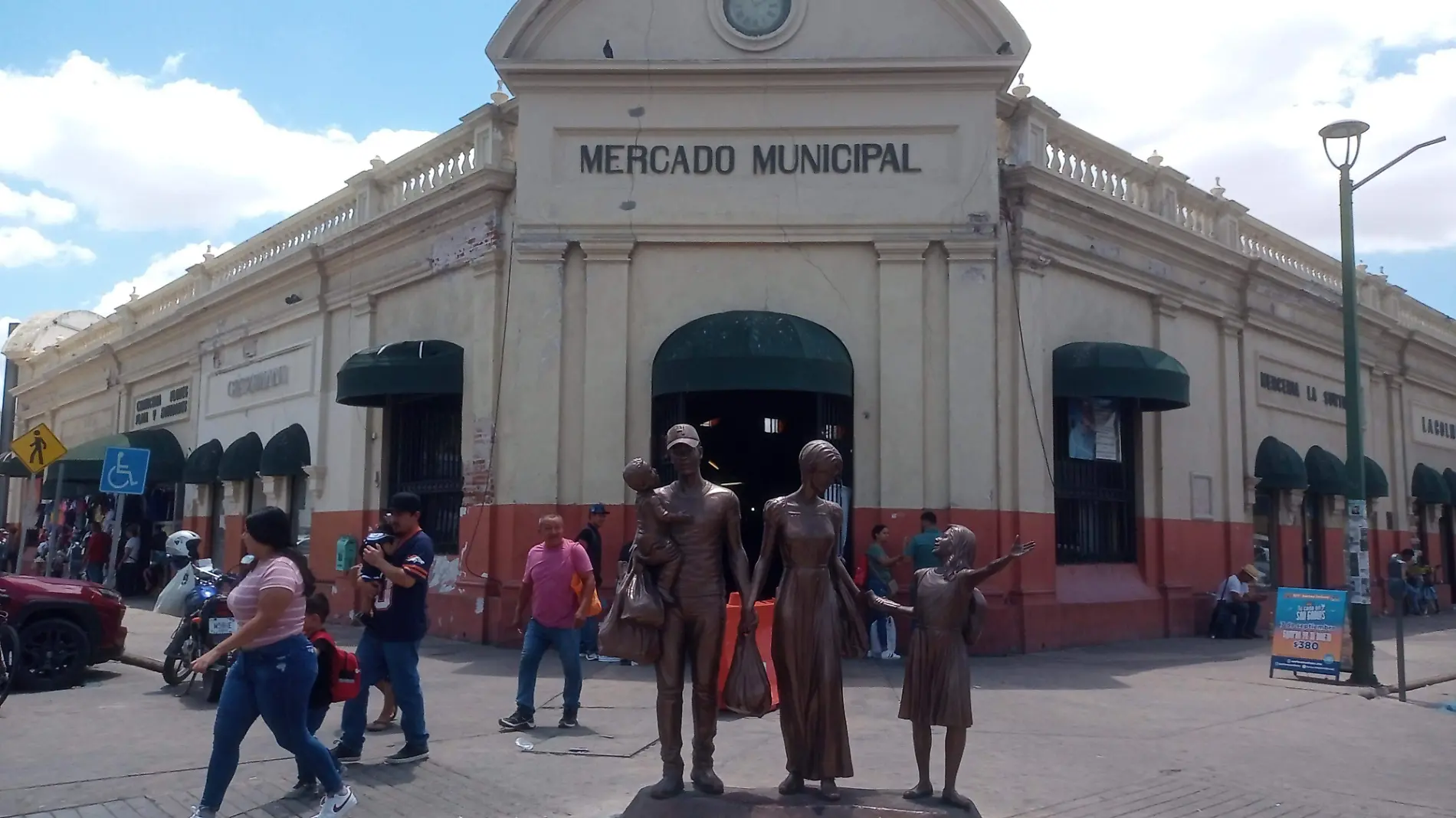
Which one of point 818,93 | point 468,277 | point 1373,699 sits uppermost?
point 818,93

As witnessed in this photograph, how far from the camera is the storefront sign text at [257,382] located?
18.9 metres

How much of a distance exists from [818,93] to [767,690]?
9.53 metres

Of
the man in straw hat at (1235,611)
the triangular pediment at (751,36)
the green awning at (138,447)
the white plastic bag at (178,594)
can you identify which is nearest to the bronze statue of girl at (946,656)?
the white plastic bag at (178,594)

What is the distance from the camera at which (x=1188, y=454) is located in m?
16.7

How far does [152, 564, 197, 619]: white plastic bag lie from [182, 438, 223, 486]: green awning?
9.59m

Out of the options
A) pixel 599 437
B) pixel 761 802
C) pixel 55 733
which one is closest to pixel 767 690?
pixel 761 802

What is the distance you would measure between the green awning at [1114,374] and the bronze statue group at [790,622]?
340 inches

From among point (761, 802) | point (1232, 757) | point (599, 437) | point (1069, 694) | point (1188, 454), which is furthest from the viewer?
point (1188, 454)

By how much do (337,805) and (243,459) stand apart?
46.5 ft

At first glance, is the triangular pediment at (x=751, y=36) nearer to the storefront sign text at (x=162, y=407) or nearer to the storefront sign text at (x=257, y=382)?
the storefront sign text at (x=257, y=382)

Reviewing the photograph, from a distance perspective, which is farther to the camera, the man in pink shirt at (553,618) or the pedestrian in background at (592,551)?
the pedestrian in background at (592,551)

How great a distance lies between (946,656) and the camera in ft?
19.6

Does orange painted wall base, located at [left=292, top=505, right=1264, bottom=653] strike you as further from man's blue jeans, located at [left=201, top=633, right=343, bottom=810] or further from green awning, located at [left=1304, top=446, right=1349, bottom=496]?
man's blue jeans, located at [left=201, top=633, right=343, bottom=810]

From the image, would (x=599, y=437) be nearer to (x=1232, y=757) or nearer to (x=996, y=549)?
(x=996, y=549)
